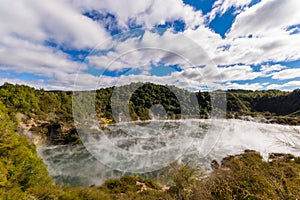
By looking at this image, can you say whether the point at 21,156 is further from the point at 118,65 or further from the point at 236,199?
the point at 236,199

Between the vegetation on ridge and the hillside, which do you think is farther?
the vegetation on ridge

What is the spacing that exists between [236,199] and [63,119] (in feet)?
79.6

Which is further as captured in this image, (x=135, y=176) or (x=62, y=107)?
(x=62, y=107)

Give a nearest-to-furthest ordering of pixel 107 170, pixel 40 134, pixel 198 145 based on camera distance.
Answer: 1. pixel 107 170
2. pixel 198 145
3. pixel 40 134

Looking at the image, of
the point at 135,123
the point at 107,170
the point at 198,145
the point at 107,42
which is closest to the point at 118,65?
the point at 107,42

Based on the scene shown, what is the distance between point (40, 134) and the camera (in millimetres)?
20344

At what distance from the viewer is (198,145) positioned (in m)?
18.8

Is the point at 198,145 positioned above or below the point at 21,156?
below

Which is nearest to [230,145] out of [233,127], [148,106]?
[233,127]

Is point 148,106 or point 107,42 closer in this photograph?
point 107,42

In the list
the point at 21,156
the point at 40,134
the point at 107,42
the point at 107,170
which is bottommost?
the point at 107,170

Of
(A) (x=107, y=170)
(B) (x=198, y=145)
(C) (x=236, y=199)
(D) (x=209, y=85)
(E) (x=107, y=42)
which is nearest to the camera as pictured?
(C) (x=236, y=199)

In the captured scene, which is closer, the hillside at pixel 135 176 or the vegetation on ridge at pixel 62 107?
the hillside at pixel 135 176

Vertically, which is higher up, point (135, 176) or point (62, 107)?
point (62, 107)
